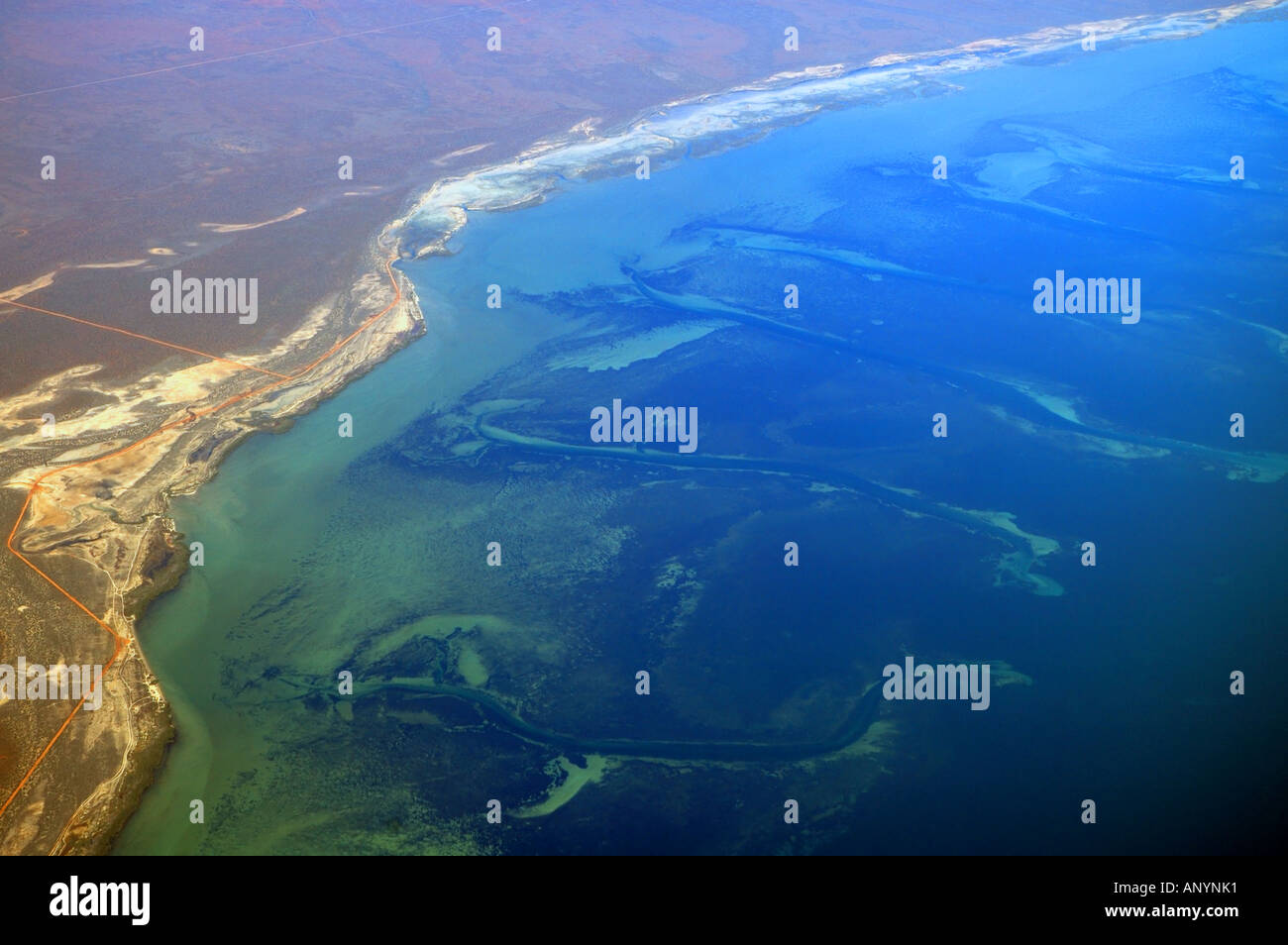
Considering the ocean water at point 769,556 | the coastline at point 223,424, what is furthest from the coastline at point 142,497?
the ocean water at point 769,556

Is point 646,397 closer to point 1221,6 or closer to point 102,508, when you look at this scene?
point 102,508

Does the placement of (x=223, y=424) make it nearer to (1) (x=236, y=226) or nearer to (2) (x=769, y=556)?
(1) (x=236, y=226)

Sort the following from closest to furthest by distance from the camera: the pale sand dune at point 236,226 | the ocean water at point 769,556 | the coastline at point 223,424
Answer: the ocean water at point 769,556
the coastline at point 223,424
the pale sand dune at point 236,226

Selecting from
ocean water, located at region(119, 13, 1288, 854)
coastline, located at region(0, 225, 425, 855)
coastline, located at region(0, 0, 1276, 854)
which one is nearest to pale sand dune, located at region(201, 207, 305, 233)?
coastline, located at region(0, 0, 1276, 854)

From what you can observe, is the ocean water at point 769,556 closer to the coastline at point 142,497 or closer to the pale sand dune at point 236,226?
the coastline at point 142,497

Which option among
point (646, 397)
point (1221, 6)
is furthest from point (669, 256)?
point (1221, 6)

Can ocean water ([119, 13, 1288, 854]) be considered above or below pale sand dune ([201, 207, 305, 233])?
below

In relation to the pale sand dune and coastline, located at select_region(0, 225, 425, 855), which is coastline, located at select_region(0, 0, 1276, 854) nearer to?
coastline, located at select_region(0, 225, 425, 855)

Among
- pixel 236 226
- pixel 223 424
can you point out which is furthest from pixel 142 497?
pixel 236 226

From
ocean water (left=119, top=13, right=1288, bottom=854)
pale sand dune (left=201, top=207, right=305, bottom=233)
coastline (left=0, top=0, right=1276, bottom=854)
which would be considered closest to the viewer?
ocean water (left=119, top=13, right=1288, bottom=854)
